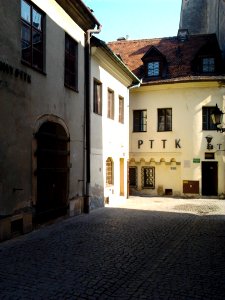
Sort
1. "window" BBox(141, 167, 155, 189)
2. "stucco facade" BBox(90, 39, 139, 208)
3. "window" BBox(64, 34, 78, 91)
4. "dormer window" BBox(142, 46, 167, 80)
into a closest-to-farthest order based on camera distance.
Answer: "window" BBox(64, 34, 78, 91) → "stucco facade" BBox(90, 39, 139, 208) → "window" BBox(141, 167, 155, 189) → "dormer window" BBox(142, 46, 167, 80)

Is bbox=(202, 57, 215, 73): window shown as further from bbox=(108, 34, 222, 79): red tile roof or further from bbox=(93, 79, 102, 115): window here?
bbox=(93, 79, 102, 115): window

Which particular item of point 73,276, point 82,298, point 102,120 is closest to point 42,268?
point 73,276

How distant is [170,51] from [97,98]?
482 inches

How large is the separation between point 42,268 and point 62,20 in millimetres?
8674

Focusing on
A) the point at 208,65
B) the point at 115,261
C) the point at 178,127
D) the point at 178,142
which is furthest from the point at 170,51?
the point at 115,261

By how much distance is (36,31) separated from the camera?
432 inches

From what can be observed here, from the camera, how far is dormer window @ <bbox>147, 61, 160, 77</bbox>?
80.6 ft

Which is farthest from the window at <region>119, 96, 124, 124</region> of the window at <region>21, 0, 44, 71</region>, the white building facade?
the window at <region>21, 0, 44, 71</region>

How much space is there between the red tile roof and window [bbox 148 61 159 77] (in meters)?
0.67

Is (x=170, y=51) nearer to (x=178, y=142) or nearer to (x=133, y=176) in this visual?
(x=178, y=142)

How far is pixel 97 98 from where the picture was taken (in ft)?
53.4

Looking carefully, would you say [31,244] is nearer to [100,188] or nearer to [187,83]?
[100,188]

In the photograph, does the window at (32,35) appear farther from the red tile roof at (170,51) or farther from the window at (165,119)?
the window at (165,119)

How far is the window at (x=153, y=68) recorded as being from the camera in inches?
967
